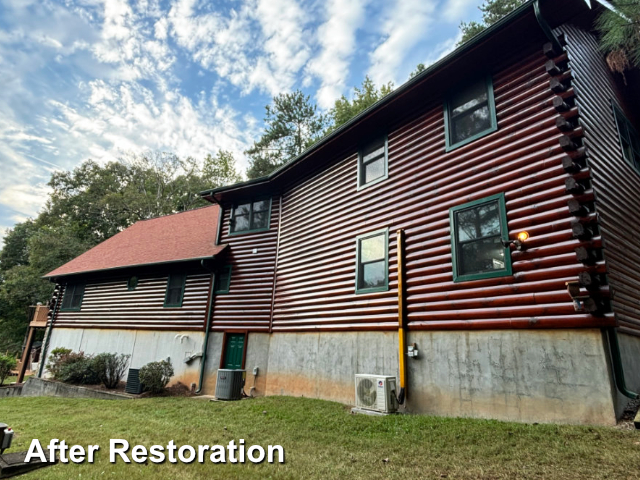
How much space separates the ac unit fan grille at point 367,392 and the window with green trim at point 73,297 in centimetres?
1679

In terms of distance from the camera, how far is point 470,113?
7.43 meters

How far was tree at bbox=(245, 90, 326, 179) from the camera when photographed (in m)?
31.0

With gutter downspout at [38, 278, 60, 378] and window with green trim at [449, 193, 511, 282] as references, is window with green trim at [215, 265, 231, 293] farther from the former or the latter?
gutter downspout at [38, 278, 60, 378]

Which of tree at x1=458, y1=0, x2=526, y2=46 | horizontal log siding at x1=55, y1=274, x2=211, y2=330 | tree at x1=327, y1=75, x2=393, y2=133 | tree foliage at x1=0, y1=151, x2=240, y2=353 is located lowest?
horizontal log siding at x1=55, y1=274, x2=211, y2=330

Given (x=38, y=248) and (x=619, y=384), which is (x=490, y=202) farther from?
(x=38, y=248)

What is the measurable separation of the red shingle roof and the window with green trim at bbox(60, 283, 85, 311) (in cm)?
94

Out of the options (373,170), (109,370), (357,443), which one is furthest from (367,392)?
(109,370)

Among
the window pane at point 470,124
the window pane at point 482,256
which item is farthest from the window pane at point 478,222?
the window pane at point 470,124

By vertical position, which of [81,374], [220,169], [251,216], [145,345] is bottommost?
[81,374]

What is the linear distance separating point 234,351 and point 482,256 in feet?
29.0

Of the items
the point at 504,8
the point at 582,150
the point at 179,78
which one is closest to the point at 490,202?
the point at 582,150

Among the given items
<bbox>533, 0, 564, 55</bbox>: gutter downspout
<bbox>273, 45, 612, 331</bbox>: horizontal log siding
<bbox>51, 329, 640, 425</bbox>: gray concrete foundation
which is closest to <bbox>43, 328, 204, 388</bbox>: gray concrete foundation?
<bbox>51, 329, 640, 425</bbox>: gray concrete foundation

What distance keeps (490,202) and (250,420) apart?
20.8 ft

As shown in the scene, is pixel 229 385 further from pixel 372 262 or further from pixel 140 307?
pixel 140 307
